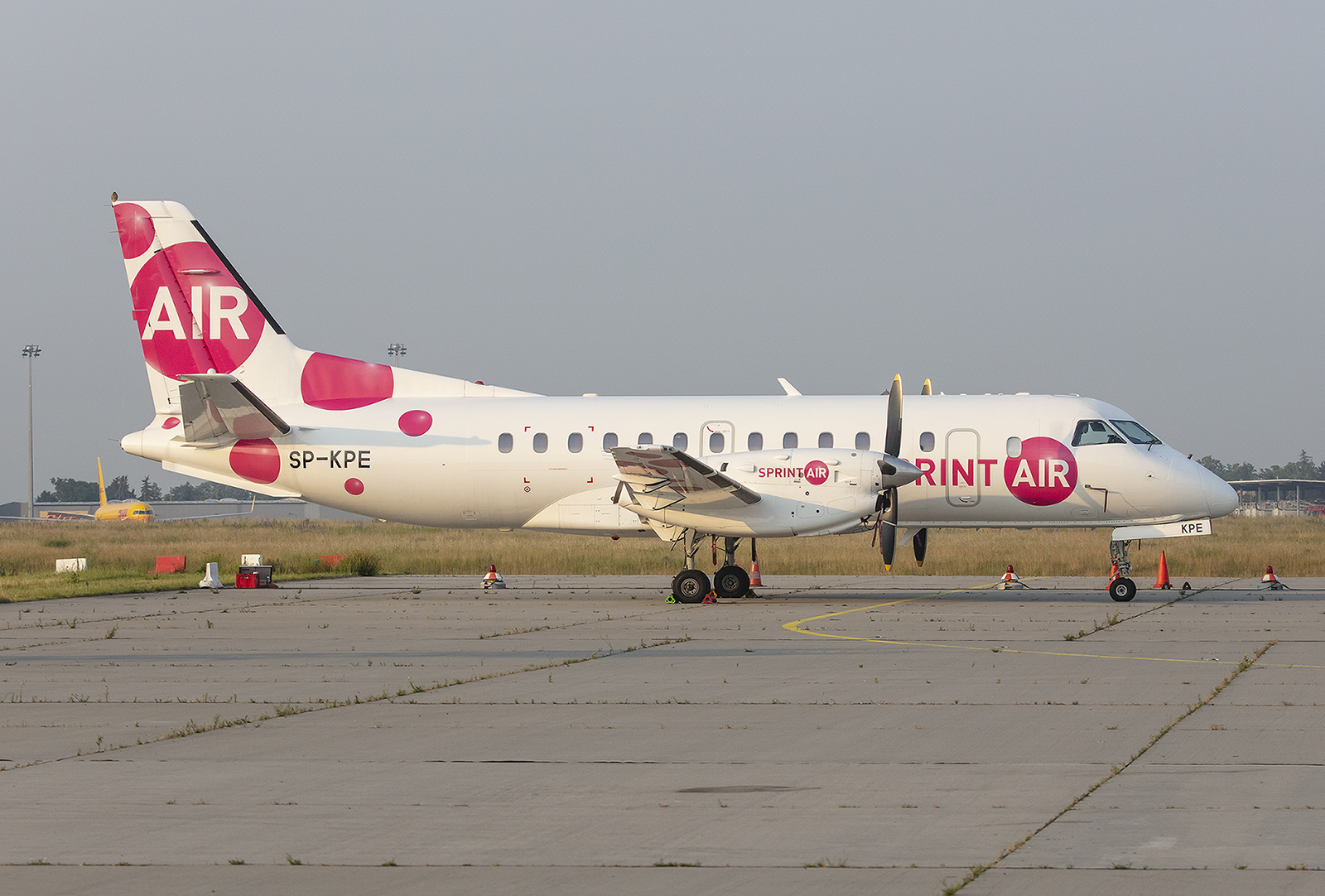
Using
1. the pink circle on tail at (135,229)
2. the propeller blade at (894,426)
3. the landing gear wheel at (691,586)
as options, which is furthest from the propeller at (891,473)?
the pink circle on tail at (135,229)

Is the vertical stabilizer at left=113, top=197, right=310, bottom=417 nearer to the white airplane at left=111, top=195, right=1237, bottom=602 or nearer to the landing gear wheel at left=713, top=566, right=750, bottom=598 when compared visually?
the white airplane at left=111, top=195, right=1237, bottom=602

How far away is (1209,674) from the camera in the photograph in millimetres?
13391

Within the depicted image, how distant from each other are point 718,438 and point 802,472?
2.39 meters

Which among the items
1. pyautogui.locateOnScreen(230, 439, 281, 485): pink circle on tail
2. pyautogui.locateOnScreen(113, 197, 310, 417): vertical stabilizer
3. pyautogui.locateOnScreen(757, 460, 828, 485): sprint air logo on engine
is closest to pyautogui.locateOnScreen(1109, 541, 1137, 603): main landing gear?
pyautogui.locateOnScreen(757, 460, 828, 485): sprint air logo on engine

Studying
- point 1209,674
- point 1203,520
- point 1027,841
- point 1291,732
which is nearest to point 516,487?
point 1203,520

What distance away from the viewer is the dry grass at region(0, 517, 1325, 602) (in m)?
34.1

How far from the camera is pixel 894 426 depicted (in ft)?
78.3

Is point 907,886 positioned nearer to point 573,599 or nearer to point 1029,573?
point 573,599

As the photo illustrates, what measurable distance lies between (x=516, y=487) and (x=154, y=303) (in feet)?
26.4

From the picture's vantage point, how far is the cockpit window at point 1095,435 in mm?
24141

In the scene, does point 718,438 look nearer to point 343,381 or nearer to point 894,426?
point 894,426

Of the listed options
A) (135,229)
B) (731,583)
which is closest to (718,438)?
(731,583)

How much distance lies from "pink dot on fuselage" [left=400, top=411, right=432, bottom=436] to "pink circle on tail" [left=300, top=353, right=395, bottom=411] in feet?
2.73

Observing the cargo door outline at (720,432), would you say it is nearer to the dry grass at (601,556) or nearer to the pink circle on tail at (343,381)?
the pink circle on tail at (343,381)
